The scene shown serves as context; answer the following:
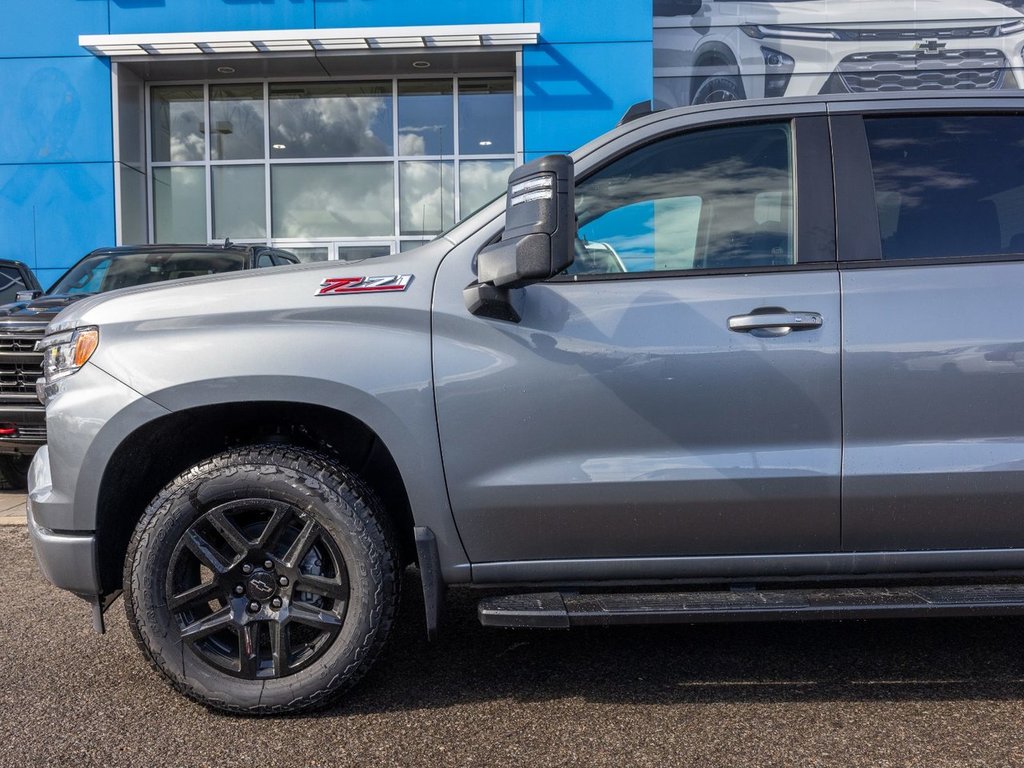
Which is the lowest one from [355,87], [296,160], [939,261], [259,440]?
[259,440]

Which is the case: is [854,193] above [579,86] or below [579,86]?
below

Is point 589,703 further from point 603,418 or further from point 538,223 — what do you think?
point 538,223

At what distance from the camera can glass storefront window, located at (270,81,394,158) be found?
1596 cm

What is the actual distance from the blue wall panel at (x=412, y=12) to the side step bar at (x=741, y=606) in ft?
42.6

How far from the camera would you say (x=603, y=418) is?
2.96m

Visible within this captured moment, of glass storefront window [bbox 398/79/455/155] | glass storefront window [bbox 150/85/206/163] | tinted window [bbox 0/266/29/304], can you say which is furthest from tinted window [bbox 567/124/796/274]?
glass storefront window [bbox 150/85/206/163]

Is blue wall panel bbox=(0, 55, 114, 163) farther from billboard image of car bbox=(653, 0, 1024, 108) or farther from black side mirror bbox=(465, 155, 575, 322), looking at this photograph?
black side mirror bbox=(465, 155, 575, 322)

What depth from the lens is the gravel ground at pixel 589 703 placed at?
2814 millimetres

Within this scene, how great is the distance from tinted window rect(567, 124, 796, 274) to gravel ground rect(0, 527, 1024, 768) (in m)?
1.44

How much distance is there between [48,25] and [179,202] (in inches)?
127

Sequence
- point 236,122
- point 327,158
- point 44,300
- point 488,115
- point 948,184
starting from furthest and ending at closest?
point 236,122 → point 327,158 → point 488,115 → point 44,300 → point 948,184

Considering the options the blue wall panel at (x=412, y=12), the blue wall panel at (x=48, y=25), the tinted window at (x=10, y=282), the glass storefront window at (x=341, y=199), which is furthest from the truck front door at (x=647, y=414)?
the blue wall panel at (x=48, y=25)

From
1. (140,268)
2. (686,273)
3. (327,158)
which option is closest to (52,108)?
(327,158)

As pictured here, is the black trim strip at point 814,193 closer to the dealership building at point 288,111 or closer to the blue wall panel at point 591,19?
the dealership building at point 288,111
